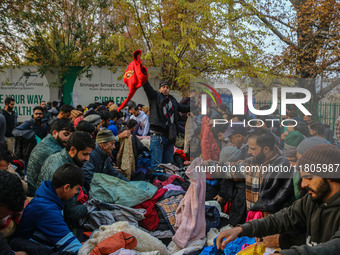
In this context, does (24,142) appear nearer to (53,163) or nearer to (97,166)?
(97,166)

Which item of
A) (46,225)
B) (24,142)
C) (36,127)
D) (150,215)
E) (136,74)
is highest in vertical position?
(136,74)

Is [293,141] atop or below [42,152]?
atop

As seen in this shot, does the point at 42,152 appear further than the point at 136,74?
No

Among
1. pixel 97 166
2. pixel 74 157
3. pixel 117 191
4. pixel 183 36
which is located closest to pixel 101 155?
pixel 97 166

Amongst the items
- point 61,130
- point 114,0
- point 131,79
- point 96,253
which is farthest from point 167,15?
point 96,253

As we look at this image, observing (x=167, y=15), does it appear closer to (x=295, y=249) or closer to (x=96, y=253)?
(x=96, y=253)

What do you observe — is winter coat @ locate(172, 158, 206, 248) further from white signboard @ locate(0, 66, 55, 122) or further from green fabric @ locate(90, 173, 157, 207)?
white signboard @ locate(0, 66, 55, 122)

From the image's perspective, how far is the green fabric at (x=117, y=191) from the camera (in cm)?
479

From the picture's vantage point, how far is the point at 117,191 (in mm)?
4879

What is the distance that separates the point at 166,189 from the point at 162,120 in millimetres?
1859

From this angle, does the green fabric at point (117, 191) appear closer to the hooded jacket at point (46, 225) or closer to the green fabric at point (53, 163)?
the green fabric at point (53, 163)

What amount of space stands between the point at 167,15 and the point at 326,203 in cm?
1281

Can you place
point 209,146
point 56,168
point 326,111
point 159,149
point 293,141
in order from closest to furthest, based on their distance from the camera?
1. point 56,168
2. point 293,141
3. point 209,146
4. point 159,149
5. point 326,111

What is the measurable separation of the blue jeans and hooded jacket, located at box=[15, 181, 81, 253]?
3.99 metres
